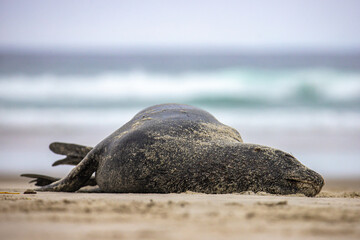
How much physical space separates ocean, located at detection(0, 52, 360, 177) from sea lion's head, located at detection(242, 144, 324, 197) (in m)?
3.77

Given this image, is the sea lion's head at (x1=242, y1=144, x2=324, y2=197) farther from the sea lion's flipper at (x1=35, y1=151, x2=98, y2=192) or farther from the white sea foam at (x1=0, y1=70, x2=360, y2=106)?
the white sea foam at (x1=0, y1=70, x2=360, y2=106)

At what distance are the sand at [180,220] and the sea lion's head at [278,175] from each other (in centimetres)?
67

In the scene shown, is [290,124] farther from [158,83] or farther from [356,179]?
[158,83]

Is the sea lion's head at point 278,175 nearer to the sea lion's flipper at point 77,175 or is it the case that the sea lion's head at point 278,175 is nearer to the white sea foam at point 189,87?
the sea lion's flipper at point 77,175

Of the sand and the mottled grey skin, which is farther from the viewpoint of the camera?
the mottled grey skin

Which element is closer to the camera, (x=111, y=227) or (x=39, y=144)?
(x=111, y=227)

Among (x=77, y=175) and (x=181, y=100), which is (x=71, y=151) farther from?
(x=181, y=100)

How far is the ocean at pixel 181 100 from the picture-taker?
36.4ft

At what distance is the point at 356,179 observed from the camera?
8086mm

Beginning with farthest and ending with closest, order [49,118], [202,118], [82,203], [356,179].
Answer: [49,118]
[356,179]
[202,118]
[82,203]

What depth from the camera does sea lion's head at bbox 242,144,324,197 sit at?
4723 mm

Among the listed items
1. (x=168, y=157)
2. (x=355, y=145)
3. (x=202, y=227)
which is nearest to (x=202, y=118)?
(x=168, y=157)

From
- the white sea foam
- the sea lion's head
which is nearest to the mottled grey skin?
the sea lion's head

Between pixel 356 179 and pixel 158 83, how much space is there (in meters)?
13.2
